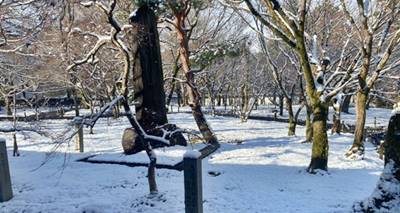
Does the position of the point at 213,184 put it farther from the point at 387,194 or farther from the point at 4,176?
the point at 4,176

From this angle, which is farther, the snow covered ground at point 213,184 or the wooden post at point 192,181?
the snow covered ground at point 213,184

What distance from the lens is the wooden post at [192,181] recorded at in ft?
13.6

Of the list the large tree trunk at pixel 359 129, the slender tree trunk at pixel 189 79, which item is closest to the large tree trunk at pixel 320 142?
the large tree trunk at pixel 359 129

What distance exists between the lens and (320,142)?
737 cm

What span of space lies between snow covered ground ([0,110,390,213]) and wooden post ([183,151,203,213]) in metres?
1.20

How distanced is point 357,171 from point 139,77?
18.3ft

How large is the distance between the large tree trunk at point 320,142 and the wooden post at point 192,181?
12.8 feet

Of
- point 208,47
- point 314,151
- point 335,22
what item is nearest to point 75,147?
point 208,47

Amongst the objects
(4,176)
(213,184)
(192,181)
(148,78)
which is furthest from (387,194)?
(148,78)

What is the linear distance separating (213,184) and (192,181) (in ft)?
8.75

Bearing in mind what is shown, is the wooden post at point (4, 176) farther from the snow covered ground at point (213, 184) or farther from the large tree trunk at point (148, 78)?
the large tree trunk at point (148, 78)

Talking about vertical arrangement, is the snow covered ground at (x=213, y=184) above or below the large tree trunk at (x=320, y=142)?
below

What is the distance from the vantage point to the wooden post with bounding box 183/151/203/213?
13.6 feet

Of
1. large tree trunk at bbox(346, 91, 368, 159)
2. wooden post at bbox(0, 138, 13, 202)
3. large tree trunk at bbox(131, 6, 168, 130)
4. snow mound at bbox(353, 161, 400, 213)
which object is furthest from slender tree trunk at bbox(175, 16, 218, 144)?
snow mound at bbox(353, 161, 400, 213)
